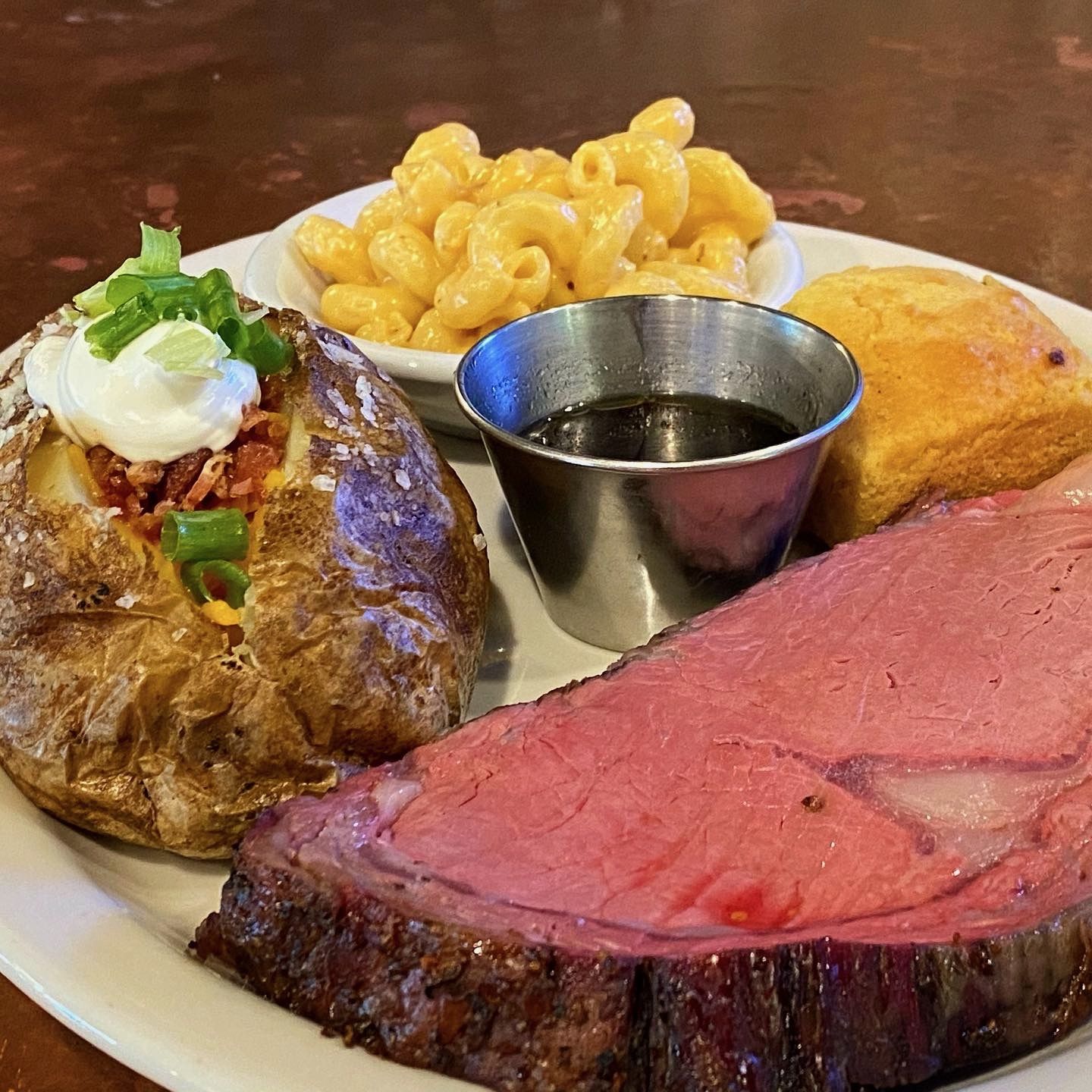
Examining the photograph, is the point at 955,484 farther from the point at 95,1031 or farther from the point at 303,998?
the point at 95,1031

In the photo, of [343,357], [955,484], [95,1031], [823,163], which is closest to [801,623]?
[955,484]

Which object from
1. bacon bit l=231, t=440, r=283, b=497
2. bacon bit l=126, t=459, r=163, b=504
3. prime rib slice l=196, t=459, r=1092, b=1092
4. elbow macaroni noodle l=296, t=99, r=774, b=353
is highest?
bacon bit l=126, t=459, r=163, b=504

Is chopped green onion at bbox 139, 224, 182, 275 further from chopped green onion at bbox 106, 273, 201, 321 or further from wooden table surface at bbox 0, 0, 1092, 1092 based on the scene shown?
wooden table surface at bbox 0, 0, 1092, 1092

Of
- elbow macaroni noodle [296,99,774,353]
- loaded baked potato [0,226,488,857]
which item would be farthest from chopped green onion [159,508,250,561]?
elbow macaroni noodle [296,99,774,353]

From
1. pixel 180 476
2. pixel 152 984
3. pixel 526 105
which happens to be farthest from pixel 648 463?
pixel 526 105

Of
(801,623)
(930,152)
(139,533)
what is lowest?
(930,152)

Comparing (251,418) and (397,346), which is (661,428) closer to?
(397,346)

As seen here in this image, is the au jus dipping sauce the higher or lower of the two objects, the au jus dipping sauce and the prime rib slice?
the higher

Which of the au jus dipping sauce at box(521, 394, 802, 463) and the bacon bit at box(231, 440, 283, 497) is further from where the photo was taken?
the au jus dipping sauce at box(521, 394, 802, 463)
